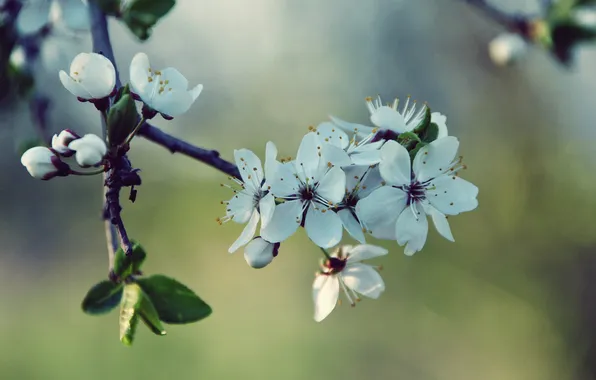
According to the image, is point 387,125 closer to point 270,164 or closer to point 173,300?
point 270,164

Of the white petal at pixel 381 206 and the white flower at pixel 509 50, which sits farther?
the white flower at pixel 509 50

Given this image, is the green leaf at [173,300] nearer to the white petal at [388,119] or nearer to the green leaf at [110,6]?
the white petal at [388,119]

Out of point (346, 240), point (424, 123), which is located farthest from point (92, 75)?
point (346, 240)

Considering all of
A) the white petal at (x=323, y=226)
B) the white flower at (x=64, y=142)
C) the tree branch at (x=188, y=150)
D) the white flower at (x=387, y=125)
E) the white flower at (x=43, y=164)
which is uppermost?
the white flower at (x=387, y=125)

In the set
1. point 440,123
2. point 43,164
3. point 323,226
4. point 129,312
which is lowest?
point 129,312

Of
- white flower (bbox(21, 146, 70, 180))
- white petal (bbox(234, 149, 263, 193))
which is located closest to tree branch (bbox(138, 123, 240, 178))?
white petal (bbox(234, 149, 263, 193))

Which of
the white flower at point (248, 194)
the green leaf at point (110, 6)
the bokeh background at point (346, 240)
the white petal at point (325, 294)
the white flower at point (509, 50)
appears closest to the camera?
the white flower at point (248, 194)

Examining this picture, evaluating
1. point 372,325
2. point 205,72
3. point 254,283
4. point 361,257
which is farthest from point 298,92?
point 361,257

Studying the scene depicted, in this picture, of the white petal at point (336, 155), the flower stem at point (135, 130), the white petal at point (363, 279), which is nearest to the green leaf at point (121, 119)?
the flower stem at point (135, 130)

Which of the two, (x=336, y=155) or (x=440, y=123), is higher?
(x=440, y=123)
